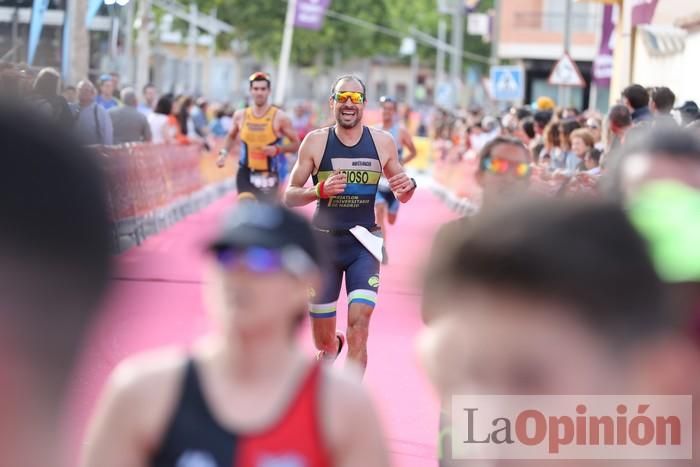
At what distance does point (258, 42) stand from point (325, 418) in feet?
219

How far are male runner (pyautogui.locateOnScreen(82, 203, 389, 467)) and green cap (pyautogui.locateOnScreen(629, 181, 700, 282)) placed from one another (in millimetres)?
683

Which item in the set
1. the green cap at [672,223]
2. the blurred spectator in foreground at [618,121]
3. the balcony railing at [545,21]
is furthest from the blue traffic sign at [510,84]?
the balcony railing at [545,21]

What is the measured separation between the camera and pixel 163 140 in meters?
22.3

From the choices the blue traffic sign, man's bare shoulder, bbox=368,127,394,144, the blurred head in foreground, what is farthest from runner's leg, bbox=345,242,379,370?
the blue traffic sign

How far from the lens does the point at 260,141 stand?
14500 mm

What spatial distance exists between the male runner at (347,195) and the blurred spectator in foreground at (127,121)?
10036 mm

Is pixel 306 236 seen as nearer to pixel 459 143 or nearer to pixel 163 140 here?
pixel 163 140

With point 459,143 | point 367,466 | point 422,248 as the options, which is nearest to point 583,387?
point 367,466

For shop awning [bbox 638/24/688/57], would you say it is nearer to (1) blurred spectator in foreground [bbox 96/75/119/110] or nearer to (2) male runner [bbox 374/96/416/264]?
(2) male runner [bbox 374/96/416/264]

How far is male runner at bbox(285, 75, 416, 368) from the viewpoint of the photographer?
837 centimetres

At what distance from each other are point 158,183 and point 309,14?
21081 mm

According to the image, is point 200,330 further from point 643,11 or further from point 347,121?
point 643,11

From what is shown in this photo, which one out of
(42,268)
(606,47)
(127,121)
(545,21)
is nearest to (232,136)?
(127,121)

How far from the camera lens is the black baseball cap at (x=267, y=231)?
281cm
